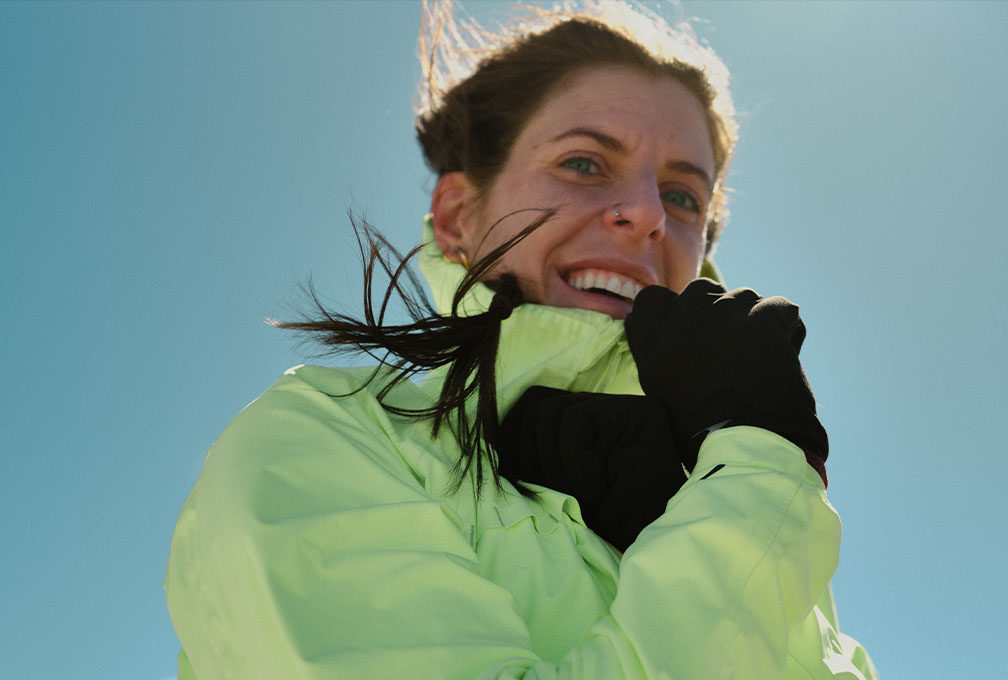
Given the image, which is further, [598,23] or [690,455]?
[598,23]

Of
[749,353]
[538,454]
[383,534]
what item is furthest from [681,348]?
[383,534]

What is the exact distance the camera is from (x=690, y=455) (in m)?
1.50

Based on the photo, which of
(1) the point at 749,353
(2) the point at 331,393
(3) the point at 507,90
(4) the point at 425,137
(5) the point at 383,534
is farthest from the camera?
(4) the point at 425,137

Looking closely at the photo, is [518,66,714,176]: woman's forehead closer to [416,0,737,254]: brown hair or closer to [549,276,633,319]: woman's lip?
[416,0,737,254]: brown hair

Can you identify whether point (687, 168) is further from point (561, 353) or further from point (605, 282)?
point (561, 353)

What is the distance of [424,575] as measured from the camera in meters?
1.16

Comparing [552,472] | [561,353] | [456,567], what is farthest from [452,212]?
[456,567]

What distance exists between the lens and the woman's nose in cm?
213

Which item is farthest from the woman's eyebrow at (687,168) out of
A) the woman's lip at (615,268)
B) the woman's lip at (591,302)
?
the woman's lip at (591,302)

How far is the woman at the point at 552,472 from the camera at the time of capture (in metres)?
1.08

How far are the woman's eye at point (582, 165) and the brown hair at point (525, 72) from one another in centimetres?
24

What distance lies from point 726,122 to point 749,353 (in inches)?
65.9

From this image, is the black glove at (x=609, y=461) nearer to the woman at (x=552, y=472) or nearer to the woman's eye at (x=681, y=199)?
the woman at (x=552, y=472)

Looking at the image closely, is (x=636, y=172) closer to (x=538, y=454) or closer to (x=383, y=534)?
(x=538, y=454)
